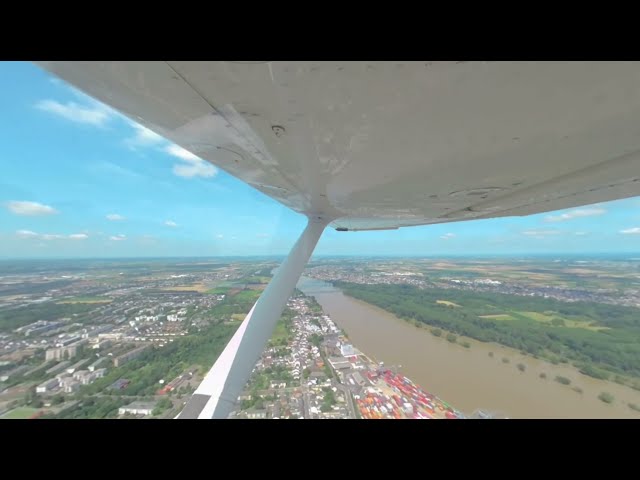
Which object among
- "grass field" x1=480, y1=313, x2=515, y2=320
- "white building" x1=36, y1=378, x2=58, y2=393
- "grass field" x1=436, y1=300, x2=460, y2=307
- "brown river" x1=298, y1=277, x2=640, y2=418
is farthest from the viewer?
"grass field" x1=436, y1=300, x2=460, y2=307

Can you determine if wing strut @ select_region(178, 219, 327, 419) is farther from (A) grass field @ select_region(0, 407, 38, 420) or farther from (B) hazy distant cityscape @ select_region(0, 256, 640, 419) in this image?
(A) grass field @ select_region(0, 407, 38, 420)

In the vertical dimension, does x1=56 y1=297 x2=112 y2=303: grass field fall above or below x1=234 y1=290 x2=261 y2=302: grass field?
above

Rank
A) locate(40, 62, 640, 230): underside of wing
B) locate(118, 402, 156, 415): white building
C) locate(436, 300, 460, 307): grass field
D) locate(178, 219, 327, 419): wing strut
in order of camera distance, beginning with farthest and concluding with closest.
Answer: locate(436, 300, 460, 307): grass field → locate(118, 402, 156, 415): white building → locate(178, 219, 327, 419): wing strut → locate(40, 62, 640, 230): underside of wing

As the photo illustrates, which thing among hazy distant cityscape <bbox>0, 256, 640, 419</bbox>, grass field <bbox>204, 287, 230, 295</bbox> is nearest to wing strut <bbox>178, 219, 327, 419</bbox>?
hazy distant cityscape <bbox>0, 256, 640, 419</bbox>

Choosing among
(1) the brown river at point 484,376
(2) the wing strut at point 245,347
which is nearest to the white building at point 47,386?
(2) the wing strut at point 245,347
